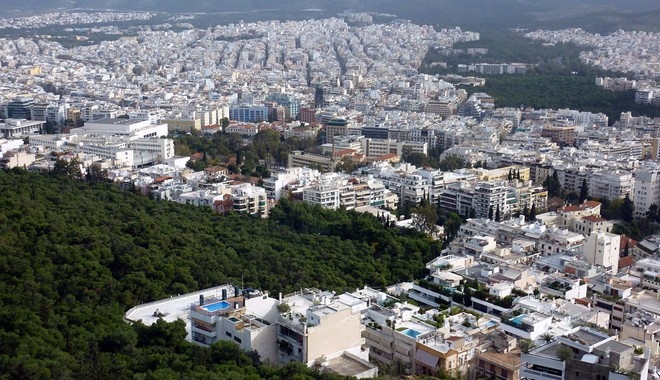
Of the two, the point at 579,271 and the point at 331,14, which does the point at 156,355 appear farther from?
the point at 331,14

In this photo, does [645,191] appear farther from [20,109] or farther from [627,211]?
[20,109]

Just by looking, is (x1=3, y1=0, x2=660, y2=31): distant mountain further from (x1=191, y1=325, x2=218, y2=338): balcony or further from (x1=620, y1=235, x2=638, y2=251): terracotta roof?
(x1=191, y1=325, x2=218, y2=338): balcony

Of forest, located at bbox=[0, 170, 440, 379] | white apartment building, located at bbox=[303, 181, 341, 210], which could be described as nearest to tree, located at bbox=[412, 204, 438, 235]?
forest, located at bbox=[0, 170, 440, 379]

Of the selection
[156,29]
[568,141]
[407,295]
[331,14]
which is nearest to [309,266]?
[407,295]

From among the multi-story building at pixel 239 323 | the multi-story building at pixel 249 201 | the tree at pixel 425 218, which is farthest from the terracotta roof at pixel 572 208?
the multi-story building at pixel 239 323

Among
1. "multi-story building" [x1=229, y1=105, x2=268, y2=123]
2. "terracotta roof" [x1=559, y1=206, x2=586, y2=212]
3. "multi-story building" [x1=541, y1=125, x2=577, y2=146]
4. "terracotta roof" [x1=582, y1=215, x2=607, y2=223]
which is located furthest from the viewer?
"multi-story building" [x1=229, y1=105, x2=268, y2=123]
